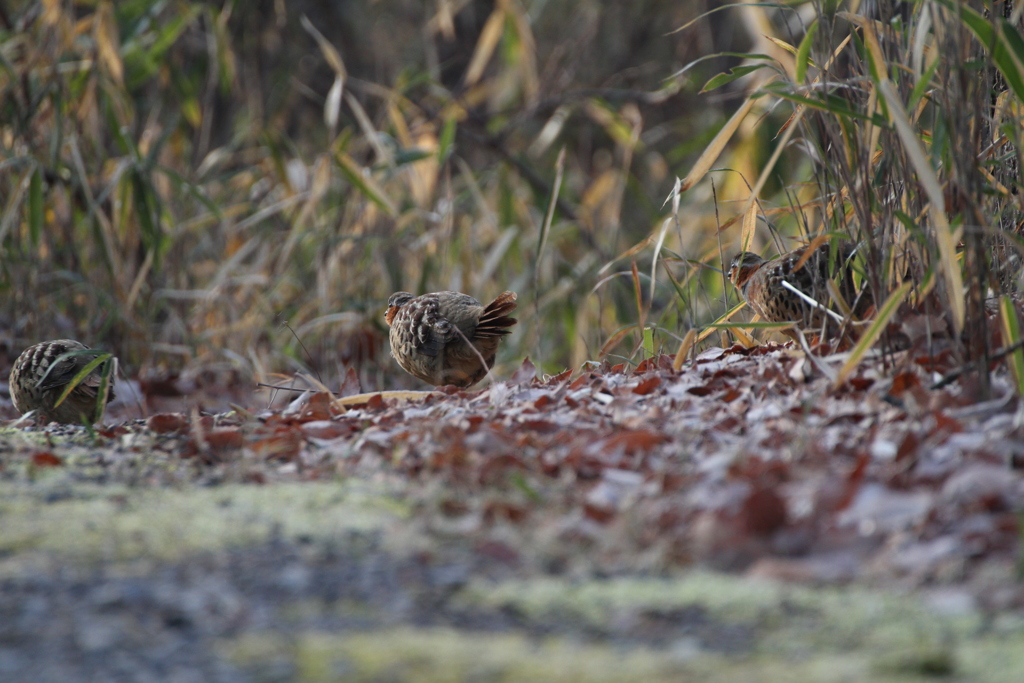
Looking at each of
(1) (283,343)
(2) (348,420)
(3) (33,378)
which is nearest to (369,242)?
(1) (283,343)

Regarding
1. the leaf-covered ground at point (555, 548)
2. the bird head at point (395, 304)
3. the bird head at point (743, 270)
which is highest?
the bird head at point (743, 270)

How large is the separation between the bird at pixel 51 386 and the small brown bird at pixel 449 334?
33.8 inches

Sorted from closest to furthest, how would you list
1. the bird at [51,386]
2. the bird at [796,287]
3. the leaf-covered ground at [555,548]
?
the leaf-covered ground at [555,548] < the bird at [796,287] < the bird at [51,386]

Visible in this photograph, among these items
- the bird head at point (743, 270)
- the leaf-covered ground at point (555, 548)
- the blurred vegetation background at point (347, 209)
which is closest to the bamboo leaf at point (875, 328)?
the leaf-covered ground at point (555, 548)

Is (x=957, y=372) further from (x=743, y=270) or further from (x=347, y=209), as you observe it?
(x=347, y=209)

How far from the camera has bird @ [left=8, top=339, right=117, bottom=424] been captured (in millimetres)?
2717

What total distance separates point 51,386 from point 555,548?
6.35 feet

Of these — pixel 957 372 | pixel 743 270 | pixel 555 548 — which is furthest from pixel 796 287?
pixel 555 548

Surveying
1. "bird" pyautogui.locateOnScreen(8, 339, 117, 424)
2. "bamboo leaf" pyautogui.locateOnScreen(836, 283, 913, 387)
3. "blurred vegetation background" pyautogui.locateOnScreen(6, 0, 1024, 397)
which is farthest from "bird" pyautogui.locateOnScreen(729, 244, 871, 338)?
"bird" pyautogui.locateOnScreen(8, 339, 117, 424)

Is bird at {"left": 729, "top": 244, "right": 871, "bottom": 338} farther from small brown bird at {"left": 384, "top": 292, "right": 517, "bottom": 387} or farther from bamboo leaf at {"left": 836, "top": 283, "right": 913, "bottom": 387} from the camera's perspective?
small brown bird at {"left": 384, "top": 292, "right": 517, "bottom": 387}

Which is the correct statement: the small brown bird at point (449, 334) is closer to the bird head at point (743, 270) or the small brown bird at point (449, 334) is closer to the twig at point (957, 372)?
the bird head at point (743, 270)

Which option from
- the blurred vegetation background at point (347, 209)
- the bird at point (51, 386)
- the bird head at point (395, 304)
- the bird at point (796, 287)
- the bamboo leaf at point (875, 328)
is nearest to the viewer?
the bamboo leaf at point (875, 328)

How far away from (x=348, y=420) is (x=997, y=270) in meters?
1.61

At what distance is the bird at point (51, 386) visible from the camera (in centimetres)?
272
